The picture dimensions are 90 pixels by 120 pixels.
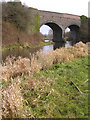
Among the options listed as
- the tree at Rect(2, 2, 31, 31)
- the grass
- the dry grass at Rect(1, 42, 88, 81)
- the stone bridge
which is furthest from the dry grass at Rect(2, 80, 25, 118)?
the stone bridge

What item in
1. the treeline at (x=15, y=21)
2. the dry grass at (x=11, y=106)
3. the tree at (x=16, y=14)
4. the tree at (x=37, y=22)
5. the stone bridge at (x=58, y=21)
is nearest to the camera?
the dry grass at (x=11, y=106)

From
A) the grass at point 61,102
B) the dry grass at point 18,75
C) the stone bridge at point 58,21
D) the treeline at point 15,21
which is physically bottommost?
the grass at point 61,102

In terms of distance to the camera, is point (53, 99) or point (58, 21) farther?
point (58, 21)

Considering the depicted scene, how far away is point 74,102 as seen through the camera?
2709mm

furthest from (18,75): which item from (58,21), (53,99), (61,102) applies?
(58,21)

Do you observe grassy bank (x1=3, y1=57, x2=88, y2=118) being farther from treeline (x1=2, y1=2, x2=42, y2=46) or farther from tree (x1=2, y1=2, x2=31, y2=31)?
tree (x1=2, y1=2, x2=31, y2=31)

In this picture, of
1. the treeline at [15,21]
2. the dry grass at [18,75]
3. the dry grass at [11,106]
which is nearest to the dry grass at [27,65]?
the dry grass at [18,75]

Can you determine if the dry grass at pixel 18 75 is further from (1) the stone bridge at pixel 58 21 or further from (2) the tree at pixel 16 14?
(1) the stone bridge at pixel 58 21

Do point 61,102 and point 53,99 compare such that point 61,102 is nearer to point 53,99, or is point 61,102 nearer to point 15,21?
point 53,99

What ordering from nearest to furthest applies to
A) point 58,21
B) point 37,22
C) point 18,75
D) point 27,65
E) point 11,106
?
1. point 11,106
2. point 18,75
3. point 27,65
4. point 37,22
5. point 58,21

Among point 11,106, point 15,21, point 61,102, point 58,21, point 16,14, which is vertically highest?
point 58,21

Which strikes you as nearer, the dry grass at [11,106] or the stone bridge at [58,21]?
the dry grass at [11,106]

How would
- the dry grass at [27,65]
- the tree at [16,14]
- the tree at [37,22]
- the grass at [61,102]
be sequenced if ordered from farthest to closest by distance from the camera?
the tree at [37,22] < the tree at [16,14] < the dry grass at [27,65] < the grass at [61,102]

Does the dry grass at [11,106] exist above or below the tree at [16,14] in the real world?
below
